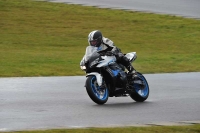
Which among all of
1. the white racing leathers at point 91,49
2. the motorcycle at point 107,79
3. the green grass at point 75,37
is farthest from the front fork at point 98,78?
the green grass at point 75,37

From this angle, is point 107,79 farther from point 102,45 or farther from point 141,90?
point 141,90

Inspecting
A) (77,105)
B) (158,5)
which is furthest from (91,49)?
(158,5)

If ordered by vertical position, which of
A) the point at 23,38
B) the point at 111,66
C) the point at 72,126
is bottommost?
the point at 72,126

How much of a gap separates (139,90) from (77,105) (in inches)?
54.1

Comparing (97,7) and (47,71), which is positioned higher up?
(97,7)

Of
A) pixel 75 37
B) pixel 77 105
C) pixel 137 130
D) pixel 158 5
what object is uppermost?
pixel 158 5

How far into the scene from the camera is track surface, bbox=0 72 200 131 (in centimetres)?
930

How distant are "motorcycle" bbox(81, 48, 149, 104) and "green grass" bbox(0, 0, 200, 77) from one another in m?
4.34

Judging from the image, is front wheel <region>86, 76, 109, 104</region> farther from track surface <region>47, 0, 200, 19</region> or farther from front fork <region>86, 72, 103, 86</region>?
track surface <region>47, 0, 200, 19</region>

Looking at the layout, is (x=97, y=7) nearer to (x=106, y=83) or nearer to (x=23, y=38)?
(x=23, y=38)

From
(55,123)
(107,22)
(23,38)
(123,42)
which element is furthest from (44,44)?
(55,123)

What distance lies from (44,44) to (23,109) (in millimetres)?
12180

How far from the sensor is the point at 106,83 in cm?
1125

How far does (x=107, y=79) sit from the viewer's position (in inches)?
443
